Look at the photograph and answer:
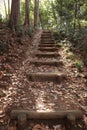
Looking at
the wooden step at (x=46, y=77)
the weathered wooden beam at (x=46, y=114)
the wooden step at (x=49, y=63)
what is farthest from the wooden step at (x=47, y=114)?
the wooden step at (x=49, y=63)

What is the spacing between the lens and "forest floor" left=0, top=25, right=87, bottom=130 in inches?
146

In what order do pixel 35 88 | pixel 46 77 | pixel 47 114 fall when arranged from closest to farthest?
pixel 47 114, pixel 35 88, pixel 46 77

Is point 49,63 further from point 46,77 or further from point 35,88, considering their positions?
point 35,88

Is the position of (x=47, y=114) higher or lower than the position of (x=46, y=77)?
lower

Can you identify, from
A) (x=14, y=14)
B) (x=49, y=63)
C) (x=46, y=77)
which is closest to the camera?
(x=46, y=77)

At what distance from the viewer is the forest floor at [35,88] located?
12.1 feet

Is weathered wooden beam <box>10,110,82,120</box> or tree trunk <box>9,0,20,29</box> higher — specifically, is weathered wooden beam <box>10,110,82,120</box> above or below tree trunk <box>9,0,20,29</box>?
below

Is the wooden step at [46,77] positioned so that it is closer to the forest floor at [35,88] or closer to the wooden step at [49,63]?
the forest floor at [35,88]

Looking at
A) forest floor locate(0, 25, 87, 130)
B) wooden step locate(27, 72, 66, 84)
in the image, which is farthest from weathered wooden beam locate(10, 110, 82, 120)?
wooden step locate(27, 72, 66, 84)

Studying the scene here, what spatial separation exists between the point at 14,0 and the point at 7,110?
25.1 feet

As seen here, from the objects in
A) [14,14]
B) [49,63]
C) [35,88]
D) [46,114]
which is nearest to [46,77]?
[35,88]

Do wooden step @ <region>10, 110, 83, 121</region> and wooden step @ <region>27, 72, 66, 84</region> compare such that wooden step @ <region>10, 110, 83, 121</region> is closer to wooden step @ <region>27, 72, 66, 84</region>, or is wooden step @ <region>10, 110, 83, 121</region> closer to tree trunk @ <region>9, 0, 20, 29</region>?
wooden step @ <region>27, 72, 66, 84</region>

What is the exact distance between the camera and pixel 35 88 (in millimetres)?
4535

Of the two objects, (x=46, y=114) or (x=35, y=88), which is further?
(x=35, y=88)
